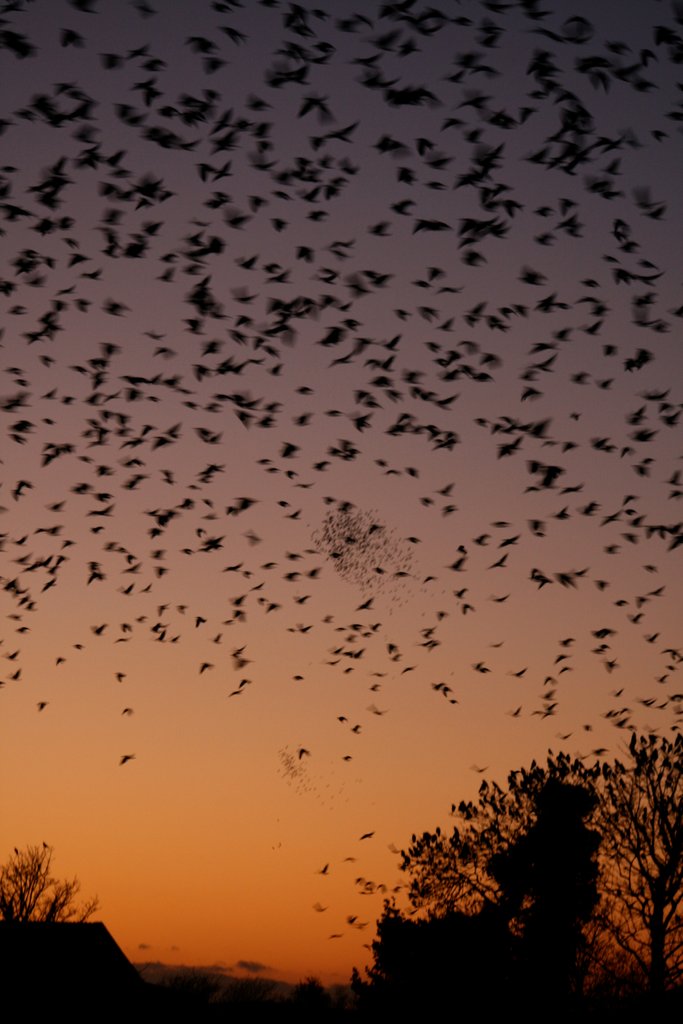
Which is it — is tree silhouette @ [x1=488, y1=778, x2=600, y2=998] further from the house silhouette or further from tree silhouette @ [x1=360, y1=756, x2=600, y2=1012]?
the house silhouette

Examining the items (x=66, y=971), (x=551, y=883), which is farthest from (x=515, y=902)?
(x=66, y=971)

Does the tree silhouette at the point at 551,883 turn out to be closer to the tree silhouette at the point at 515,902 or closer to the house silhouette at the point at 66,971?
the tree silhouette at the point at 515,902

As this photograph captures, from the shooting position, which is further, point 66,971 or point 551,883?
point 551,883

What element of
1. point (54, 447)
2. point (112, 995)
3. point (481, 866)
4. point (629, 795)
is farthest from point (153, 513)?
point (112, 995)

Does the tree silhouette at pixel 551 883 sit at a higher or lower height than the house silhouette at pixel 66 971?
higher

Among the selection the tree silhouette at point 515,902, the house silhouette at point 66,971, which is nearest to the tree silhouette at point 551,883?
the tree silhouette at point 515,902

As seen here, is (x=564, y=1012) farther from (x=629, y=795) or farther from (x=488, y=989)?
(x=629, y=795)

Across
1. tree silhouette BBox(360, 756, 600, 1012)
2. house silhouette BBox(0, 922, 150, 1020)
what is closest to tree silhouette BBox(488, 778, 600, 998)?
tree silhouette BBox(360, 756, 600, 1012)

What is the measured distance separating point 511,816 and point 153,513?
24917 millimetres

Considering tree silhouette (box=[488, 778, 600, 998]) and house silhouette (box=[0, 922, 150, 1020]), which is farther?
tree silhouette (box=[488, 778, 600, 998])

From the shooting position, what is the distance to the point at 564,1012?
107 ft

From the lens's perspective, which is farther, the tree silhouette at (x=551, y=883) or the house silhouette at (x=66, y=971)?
the tree silhouette at (x=551, y=883)

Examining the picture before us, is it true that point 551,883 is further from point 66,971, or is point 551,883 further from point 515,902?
point 66,971

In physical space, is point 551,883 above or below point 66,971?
above
